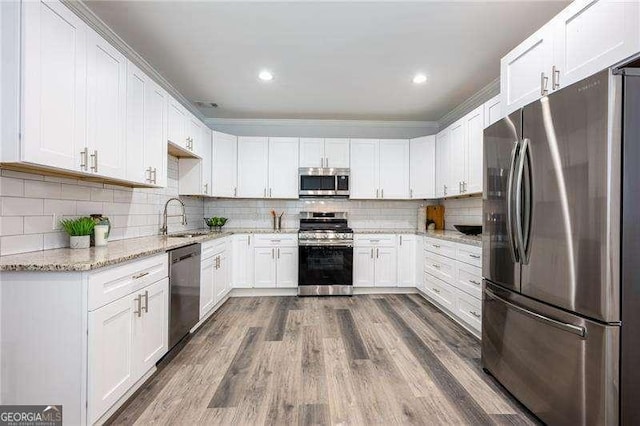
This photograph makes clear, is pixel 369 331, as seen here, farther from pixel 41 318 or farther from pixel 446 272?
pixel 41 318

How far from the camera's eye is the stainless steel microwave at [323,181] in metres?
4.36

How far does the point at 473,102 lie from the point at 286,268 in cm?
327

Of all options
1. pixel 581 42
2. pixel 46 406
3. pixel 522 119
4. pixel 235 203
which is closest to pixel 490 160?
pixel 522 119

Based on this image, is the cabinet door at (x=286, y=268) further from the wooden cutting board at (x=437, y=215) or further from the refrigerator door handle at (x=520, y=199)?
the refrigerator door handle at (x=520, y=199)

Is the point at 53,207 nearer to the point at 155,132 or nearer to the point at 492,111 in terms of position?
the point at 155,132

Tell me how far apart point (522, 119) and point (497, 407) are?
5.78 feet

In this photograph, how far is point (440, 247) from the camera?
3.50 meters

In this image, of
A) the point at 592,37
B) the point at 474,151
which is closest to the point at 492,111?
the point at 474,151

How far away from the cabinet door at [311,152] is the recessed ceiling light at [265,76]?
126 centimetres

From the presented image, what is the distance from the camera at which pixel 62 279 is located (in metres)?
1.43

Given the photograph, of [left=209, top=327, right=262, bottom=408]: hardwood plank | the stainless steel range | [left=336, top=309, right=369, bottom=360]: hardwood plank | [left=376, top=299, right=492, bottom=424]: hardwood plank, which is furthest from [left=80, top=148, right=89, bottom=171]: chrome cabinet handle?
[left=376, top=299, right=492, bottom=424]: hardwood plank

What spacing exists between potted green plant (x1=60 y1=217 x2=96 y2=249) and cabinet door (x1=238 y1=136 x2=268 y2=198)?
7.88ft

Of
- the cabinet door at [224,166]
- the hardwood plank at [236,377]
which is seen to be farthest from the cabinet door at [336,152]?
the hardwood plank at [236,377]

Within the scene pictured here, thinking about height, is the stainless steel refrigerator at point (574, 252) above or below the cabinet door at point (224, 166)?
below
